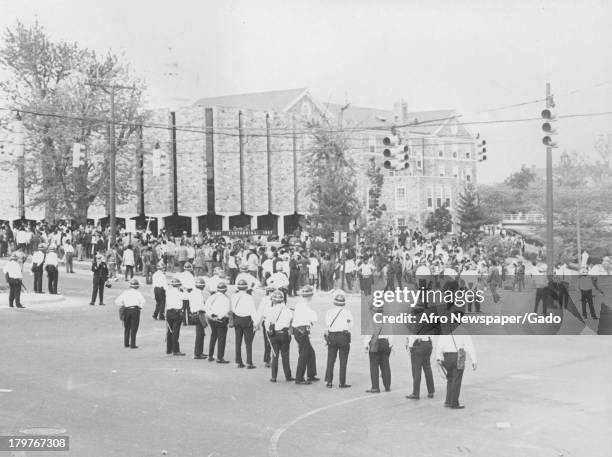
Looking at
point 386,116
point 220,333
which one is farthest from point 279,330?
point 386,116

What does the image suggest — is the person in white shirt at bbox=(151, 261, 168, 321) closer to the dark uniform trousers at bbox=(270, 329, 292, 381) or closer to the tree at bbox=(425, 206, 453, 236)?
the dark uniform trousers at bbox=(270, 329, 292, 381)

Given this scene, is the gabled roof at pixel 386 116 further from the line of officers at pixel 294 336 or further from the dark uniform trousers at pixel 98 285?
the line of officers at pixel 294 336

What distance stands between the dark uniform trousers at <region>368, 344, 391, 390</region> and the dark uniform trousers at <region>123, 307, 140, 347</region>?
6262mm

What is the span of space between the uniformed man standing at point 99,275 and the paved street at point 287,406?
6.56 m

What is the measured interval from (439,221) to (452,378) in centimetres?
5530

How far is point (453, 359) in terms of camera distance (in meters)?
13.3

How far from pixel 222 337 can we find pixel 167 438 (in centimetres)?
599

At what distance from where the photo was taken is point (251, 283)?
70.5 feet

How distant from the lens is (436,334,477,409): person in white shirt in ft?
43.3

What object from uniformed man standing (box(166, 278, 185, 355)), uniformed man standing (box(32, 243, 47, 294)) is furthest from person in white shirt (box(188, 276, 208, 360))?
uniformed man standing (box(32, 243, 47, 294))

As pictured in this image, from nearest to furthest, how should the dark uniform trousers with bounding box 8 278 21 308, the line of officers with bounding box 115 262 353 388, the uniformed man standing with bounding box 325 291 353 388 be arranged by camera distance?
1. the uniformed man standing with bounding box 325 291 353 388
2. the line of officers with bounding box 115 262 353 388
3. the dark uniform trousers with bounding box 8 278 21 308

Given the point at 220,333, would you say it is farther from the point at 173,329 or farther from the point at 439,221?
the point at 439,221

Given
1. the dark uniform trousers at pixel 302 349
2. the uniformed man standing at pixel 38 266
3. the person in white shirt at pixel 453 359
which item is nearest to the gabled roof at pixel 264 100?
the uniformed man standing at pixel 38 266

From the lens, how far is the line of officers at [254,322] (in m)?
14.9
